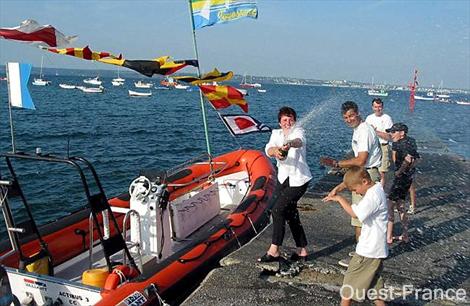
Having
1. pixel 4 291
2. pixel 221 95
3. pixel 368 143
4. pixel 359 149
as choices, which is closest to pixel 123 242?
pixel 4 291

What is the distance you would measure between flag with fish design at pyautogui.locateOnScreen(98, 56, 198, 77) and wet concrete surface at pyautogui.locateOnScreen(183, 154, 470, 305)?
2.71 metres

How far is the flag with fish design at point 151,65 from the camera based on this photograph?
5891 mm

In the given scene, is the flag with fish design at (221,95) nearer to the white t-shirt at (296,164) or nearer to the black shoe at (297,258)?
the white t-shirt at (296,164)

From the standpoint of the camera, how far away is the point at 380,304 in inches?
160

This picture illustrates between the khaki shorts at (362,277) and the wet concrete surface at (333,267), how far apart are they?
67cm

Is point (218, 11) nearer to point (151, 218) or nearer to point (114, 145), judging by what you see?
point (151, 218)

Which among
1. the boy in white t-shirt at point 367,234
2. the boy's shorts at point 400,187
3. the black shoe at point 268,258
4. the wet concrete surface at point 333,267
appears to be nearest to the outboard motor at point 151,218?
the wet concrete surface at point 333,267

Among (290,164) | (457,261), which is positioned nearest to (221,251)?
(290,164)

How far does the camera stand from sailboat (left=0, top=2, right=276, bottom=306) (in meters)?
4.43

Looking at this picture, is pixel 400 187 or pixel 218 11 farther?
pixel 218 11

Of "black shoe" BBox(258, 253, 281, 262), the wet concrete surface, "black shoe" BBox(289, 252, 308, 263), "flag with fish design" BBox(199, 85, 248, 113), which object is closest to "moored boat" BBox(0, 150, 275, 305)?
the wet concrete surface

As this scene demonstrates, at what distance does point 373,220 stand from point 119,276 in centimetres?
260

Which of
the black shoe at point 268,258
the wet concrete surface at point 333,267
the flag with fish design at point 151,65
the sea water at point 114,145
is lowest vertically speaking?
the sea water at point 114,145

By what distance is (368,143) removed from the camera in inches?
203
